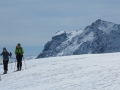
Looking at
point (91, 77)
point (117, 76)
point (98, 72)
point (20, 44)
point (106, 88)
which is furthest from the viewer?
point (20, 44)

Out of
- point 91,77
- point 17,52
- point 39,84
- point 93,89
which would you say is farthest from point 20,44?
point 93,89

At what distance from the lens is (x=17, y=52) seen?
65.9ft

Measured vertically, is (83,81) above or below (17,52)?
below

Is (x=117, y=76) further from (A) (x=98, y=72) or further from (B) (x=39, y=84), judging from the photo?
(B) (x=39, y=84)

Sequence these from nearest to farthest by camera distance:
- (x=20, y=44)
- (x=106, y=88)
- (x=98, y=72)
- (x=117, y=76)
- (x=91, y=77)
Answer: (x=106, y=88), (x=117, y=76), (x=91, y=77), (x=98, y=72), (x=20, y=44)

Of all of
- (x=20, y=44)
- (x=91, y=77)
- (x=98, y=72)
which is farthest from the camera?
(x=20, y=44)

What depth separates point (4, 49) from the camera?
65.7ft

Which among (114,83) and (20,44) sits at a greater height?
(20,44)

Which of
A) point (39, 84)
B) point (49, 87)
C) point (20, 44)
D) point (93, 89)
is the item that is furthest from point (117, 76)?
point (20, 44)

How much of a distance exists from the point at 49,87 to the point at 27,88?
4.26 ft

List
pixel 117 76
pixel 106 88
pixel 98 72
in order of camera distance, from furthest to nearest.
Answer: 1. pixel 98 72
2. pixel 117 76
3. pixel 106 88

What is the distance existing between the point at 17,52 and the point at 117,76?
11147mm

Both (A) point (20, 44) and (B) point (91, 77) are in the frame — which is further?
(A) point (20, 44)

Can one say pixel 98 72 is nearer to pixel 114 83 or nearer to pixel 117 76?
pixel 117 76
